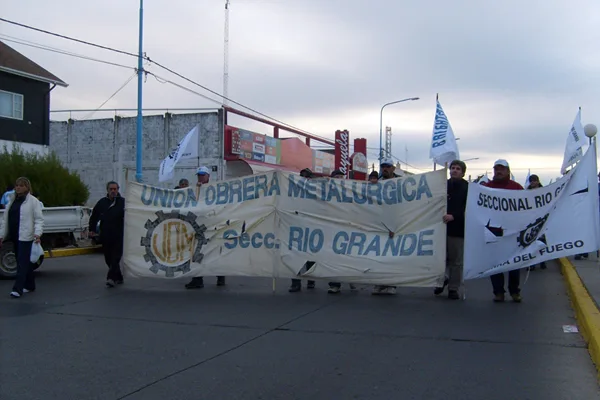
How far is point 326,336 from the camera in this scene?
6.49 metres

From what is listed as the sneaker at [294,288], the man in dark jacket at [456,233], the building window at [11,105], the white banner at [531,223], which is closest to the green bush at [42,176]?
the building window at [11,105]

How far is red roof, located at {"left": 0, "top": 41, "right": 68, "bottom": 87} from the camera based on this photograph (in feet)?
85.9

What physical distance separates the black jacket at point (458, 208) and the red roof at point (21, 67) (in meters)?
23.2

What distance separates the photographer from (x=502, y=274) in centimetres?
865

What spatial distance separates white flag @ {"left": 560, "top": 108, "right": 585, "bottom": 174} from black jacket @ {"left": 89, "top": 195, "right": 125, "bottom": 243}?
28.5 ft

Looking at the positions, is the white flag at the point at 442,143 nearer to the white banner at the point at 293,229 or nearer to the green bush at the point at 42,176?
the white banner at the point at 293,229

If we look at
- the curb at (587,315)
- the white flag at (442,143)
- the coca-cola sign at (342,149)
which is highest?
the coca-cola sign at (342,149)

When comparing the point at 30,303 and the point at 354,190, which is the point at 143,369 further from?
the point at 354,190

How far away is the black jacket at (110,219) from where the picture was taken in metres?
10.2

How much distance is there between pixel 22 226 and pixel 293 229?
13.3 feet

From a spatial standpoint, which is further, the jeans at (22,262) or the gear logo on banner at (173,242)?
the gear logo on banner at (173,242)

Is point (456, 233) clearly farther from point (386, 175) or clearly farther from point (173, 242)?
point (173, 242)

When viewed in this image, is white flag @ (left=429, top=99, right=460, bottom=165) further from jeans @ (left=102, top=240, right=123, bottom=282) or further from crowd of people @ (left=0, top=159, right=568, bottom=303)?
jeans @ (left=102, top=240, right=123, bottom=282)

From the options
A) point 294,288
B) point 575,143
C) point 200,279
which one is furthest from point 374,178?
point 575,143
